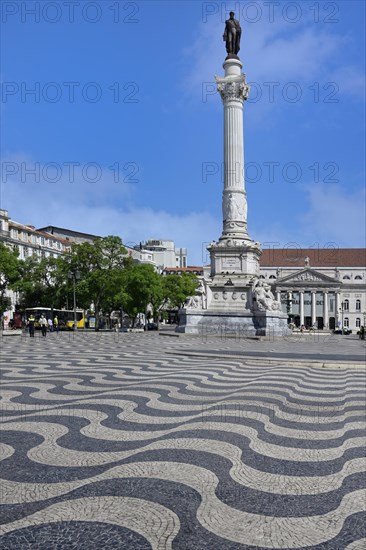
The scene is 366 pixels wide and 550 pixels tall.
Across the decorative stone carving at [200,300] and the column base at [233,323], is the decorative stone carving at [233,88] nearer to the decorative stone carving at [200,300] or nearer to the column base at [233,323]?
the decorative stone carving at [200,300]

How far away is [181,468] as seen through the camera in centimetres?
→ 485

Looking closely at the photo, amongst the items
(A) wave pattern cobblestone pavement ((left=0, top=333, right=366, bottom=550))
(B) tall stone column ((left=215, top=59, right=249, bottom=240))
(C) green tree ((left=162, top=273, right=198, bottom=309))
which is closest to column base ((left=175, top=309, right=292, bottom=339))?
(B) tall stone column ((left=215, top=59, right=249, bottom=240))

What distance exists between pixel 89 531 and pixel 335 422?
4.65 meters

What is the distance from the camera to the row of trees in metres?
52.6

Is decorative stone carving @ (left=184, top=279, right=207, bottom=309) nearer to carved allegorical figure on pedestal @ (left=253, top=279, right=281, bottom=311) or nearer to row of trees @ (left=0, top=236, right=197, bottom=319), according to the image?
carved allegorical figure on pedestal @ (left=253, top=279, right=281, bottom=311)

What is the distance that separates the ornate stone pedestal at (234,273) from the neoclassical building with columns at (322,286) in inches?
2868

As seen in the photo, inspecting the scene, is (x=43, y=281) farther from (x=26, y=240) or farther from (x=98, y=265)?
(x=26, y=240)

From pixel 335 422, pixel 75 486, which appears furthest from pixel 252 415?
pixel 75 486

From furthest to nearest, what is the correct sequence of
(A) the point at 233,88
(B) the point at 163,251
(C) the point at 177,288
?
(B) the point at 163,251 < (C) the point at 177,288 < (A) the point at 233,88

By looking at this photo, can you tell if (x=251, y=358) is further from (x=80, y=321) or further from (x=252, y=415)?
(x=80, y=321)

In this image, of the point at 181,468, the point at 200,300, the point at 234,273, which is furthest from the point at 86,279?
the point at 181,468

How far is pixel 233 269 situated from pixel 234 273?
1.59 ft

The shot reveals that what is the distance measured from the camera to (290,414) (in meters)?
7.57

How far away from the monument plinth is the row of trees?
15194 mm
